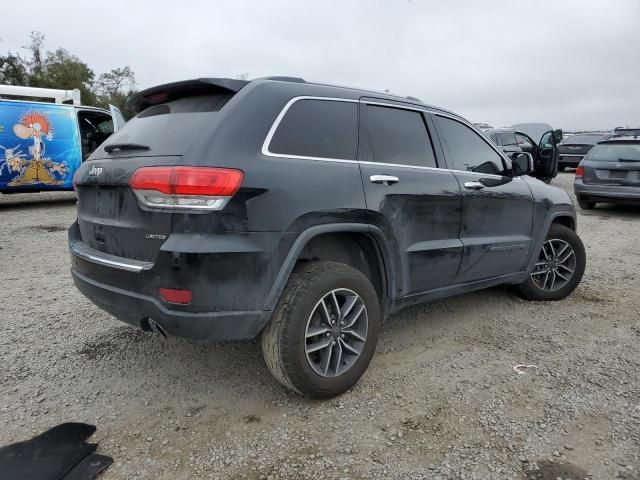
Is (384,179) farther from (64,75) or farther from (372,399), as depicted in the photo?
(64,75)

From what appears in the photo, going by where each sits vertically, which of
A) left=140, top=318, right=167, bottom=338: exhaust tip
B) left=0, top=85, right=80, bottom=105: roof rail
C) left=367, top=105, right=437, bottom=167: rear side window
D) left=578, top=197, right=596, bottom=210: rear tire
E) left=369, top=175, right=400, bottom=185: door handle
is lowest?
left=578, top=197, right=596, bottom=210: rear tire

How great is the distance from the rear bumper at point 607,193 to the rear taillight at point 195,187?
9.78m

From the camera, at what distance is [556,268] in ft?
15.5

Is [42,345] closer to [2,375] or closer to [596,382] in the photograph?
[2,375]

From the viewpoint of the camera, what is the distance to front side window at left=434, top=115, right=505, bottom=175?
147 inches

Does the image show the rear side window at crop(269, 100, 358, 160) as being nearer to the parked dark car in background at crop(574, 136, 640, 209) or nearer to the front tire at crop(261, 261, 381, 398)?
the front tire at crop(261, 261, 381, 398)

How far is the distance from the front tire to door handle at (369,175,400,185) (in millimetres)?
566

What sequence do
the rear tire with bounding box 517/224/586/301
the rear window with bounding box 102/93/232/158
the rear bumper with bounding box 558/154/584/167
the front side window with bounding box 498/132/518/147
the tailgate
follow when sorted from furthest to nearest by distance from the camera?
1. the rear bumper with bounding box 558/154/584/167
2. the front side window with bounding box 498/132/518/147
3. the rear tire with bounding box 517/224/586/301
4. the rear window with bounding box 102/93/232/158
5. the tailgate

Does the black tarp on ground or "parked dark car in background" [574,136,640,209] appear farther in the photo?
"parked dark car in background" [574,136,640,209]

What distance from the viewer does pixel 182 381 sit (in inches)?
123

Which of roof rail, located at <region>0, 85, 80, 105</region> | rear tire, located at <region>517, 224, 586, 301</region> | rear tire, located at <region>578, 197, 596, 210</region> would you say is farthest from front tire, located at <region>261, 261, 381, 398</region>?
roof rail, located at <region>0, 85, 80, 105</region>

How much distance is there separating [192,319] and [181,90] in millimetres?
1415

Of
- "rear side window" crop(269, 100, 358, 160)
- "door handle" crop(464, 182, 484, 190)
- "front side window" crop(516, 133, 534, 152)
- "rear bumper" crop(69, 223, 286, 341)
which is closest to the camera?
"rear bumper" crop(69, 223, 286, 341)

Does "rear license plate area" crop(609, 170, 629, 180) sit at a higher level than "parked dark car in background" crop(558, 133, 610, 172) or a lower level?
lower
